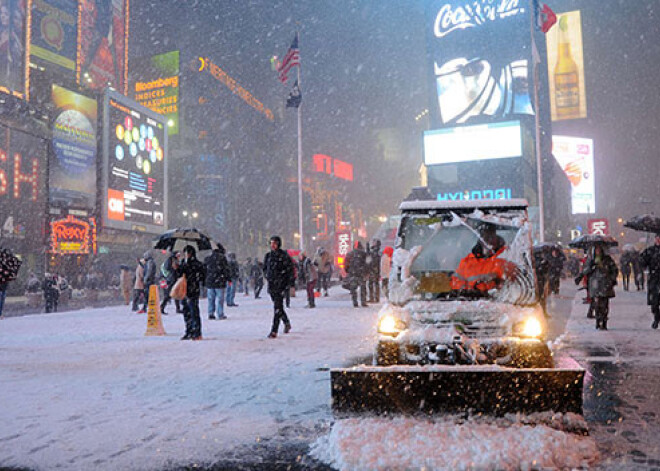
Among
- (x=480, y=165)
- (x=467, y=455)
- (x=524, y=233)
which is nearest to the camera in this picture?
(x=467, y=455)

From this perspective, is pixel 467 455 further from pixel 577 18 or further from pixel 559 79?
pixel 577 18

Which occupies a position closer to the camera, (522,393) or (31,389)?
(522,393)

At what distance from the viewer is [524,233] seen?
242 inches

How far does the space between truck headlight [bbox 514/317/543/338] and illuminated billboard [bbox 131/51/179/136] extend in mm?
65338

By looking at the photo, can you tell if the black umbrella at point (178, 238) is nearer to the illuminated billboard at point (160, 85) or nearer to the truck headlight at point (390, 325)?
the truck headlight at point (390, 325)

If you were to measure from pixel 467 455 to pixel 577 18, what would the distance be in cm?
11754

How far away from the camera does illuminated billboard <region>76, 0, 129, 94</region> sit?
47719mm

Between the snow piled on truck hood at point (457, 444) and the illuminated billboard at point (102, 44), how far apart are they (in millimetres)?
48793

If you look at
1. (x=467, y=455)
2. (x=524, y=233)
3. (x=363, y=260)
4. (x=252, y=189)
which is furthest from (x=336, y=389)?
(x=252, y=189)

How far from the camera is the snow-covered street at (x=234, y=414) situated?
4.13 meters

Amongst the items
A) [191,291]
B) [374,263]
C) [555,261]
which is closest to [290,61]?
[374,263]

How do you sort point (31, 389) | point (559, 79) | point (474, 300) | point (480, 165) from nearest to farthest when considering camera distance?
point (474, 300) < point (31, 389) < point (480, 165) < point (559, 79)

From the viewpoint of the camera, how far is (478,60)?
75375 millimetres

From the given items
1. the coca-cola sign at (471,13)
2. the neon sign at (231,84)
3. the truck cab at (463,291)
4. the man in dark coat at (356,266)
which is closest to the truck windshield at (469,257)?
the truck cab at (463,291)
